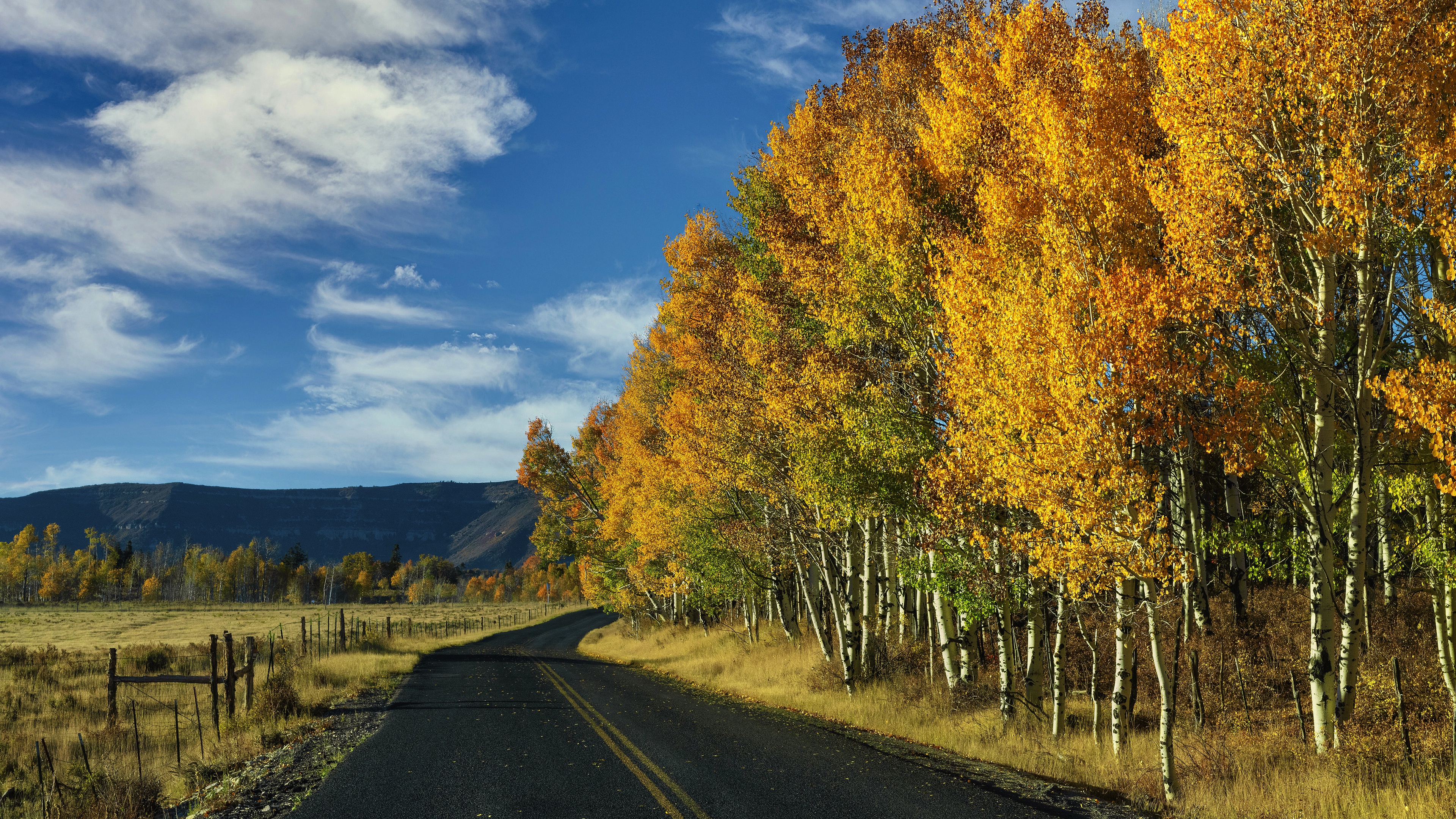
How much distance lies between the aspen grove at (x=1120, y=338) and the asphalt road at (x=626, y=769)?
3.22 meters

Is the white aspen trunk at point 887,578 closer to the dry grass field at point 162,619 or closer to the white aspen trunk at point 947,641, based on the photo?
the white aspen trunk at point 947,641

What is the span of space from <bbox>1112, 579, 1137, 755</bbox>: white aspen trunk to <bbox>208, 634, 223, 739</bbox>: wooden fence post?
1709 cm

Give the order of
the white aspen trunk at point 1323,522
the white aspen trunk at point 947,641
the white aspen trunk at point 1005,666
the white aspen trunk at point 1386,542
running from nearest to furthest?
the white aspen trunk at point 1323,522
the white aspen trunk at point 1386,542
the white aspen trunk at point 1005,666
the white aspen trunk at point 947,641

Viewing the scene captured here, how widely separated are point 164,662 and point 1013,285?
39.8 meters

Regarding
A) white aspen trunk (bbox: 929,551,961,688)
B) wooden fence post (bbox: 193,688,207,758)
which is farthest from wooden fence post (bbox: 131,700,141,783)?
white aspen trunk (bbox: 929,551,961,688)

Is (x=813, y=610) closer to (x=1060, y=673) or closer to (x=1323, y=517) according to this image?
(x=1060, y=673)

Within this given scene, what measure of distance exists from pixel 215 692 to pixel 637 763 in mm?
12401

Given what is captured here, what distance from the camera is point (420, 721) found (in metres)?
Result: 15.7

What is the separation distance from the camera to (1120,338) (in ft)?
33.6

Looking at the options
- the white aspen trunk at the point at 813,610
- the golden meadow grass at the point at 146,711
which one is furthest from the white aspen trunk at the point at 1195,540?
the golden meadow grass at the point at 146,711

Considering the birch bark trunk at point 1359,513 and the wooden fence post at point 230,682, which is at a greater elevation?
the birch bark trunk at point 1359,513

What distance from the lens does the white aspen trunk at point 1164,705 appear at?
9453 millimetres

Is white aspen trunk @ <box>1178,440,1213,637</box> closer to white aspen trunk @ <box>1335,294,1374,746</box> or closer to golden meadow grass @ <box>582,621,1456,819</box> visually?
white aspen trunk @ <box>1335,294,1374,746</box>

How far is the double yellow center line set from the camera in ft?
27.5
